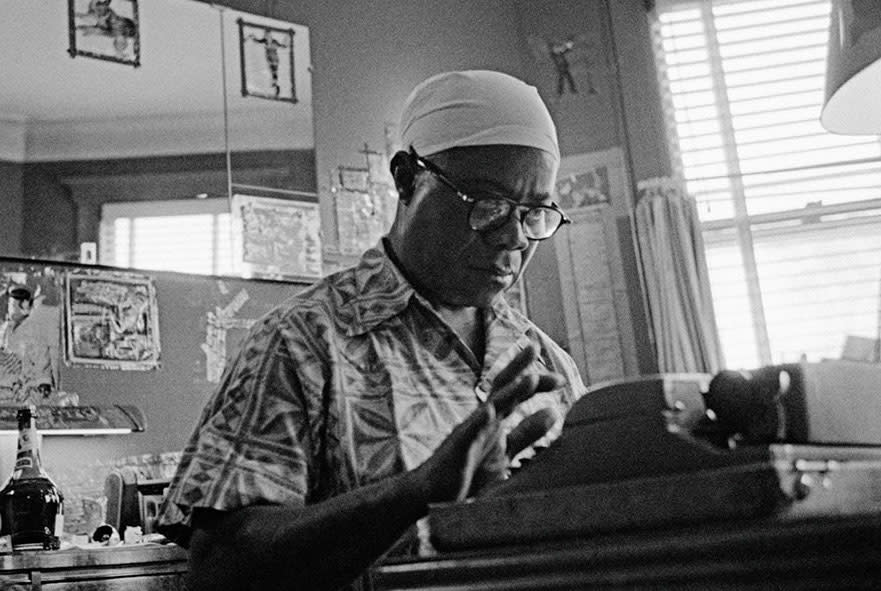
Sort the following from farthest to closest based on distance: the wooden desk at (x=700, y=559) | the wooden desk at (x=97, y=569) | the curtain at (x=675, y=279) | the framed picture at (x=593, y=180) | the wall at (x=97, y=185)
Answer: the framed picture at (x=593, y=180), the curtain at (x=675, y=279), the wall at (x=97, y=185), the wooden desk at (x=97, y=569), the wooden desk at (x=700, y=559)

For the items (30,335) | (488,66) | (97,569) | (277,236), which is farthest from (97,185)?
(488,66)

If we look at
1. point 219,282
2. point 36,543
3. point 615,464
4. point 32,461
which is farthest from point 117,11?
point 615,464

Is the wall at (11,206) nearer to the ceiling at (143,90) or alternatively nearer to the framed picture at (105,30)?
the ceiling at (143,90)

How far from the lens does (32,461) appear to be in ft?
9.13

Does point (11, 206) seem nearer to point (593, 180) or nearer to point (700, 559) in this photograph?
point (593, 180)

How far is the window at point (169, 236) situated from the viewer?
3379 millimetres

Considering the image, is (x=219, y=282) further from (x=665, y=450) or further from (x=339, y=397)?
(x=665, y=450)

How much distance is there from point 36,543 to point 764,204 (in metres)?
2.96

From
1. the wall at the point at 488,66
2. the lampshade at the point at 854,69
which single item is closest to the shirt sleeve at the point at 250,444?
the lampshade at the point at 854,69

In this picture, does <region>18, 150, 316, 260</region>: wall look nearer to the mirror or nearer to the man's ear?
the mirror

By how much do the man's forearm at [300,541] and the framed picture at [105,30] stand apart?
8.72 ft

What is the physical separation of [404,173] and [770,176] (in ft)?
9.93

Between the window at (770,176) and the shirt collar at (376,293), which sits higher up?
the window at (770,176)

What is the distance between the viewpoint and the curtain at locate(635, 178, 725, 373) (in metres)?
3.99
